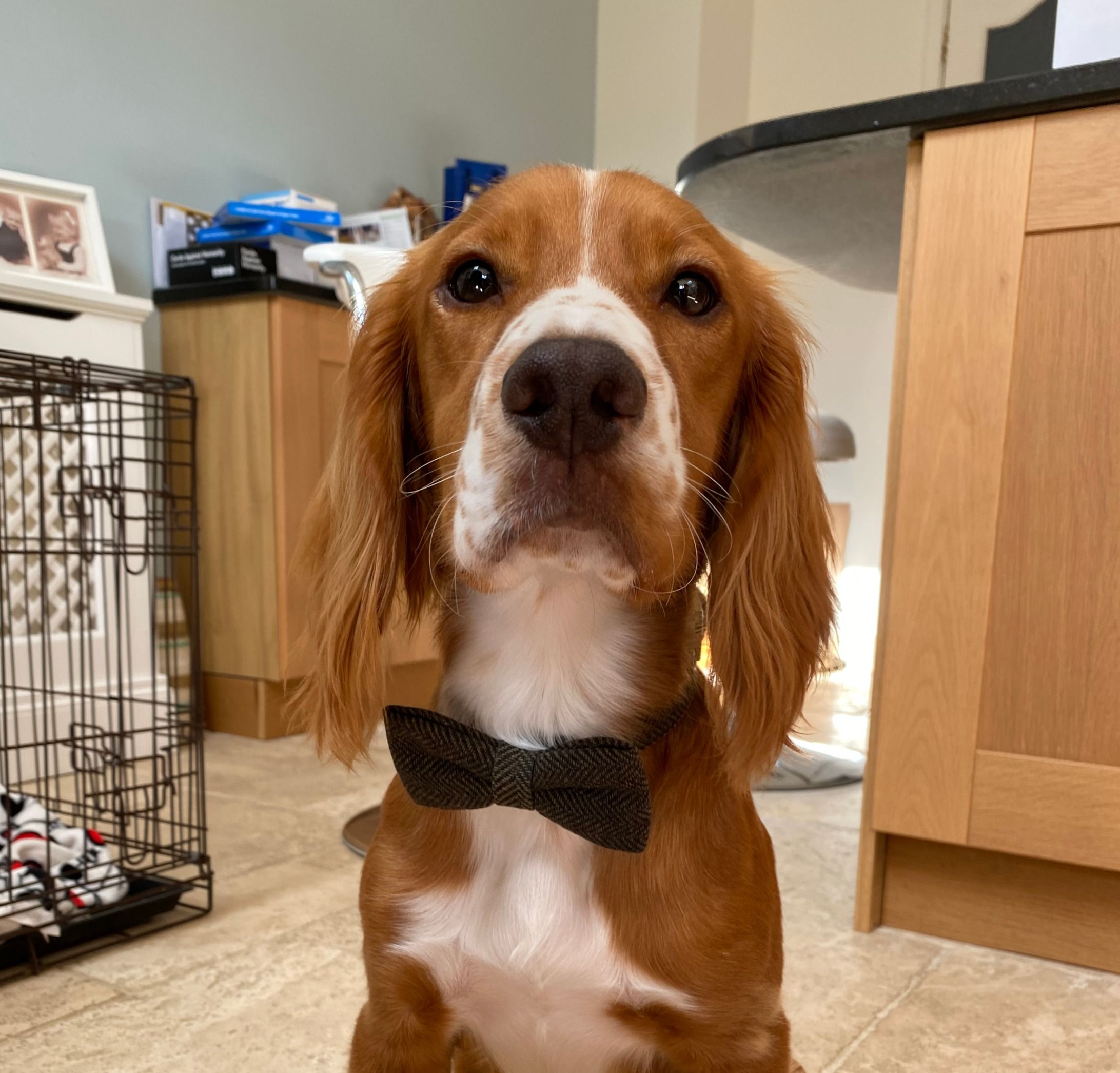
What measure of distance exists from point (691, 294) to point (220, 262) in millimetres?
2189

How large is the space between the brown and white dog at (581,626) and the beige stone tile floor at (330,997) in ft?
1.41

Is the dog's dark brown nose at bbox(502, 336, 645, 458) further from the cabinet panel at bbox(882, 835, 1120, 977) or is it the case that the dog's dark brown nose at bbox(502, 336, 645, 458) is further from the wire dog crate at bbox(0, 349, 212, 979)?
the cabinet panel at bbox(882, 835, 1120, 977)

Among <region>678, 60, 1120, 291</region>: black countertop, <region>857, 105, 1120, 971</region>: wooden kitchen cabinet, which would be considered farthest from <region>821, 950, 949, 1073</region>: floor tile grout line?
<region>678, 60, 1120, 291</region>: black countertop

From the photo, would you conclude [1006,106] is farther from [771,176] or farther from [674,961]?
[674,961]

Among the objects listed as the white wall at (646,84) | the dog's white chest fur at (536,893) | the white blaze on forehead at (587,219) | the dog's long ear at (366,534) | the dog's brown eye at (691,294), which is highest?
the white wall at (646,84)

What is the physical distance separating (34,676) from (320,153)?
2084mm

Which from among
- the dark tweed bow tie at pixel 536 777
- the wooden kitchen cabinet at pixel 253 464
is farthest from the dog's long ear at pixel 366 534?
the wooden kitchen cabinet at pixel 253 464

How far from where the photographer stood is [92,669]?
7.60ft

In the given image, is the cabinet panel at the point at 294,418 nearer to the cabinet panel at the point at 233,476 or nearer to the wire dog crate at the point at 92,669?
the cabinet panel at the point at 233,476

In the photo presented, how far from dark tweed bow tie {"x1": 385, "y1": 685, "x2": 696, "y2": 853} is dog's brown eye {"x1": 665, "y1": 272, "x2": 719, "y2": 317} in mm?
414

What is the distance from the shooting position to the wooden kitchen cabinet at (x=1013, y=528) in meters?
1.43

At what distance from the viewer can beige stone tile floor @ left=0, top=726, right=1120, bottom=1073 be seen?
1.32 m

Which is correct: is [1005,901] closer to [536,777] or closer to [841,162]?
[536,777]

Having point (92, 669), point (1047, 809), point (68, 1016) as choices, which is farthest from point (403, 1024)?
point (92, 669)
